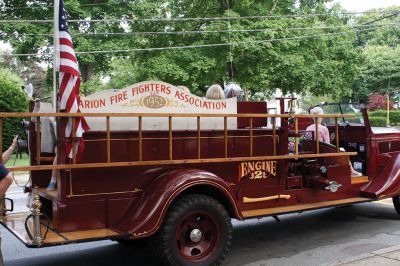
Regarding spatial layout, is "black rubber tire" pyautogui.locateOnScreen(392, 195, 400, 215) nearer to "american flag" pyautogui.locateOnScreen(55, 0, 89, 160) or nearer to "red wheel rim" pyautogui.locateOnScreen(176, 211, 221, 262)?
"red wheel rim" pyautogui.locateOnScreen(176, 211, 221, 262)

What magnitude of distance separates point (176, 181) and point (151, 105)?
2.85 feet

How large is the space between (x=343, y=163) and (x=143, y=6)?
14.3 meters

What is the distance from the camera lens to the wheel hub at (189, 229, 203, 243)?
188 inches

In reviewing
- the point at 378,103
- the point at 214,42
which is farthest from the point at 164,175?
the point at 378,103

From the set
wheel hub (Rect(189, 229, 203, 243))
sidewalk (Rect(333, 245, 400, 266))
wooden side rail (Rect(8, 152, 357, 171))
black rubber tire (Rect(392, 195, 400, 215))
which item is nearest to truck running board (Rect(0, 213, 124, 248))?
wooden side rail (Rect(8, 152, 357, 171))

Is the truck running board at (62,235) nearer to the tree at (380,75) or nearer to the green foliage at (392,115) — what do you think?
the green foliage at (392,115)

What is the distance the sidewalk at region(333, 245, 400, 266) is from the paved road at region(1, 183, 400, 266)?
0.28 meters

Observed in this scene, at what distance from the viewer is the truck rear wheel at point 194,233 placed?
14.9 ft

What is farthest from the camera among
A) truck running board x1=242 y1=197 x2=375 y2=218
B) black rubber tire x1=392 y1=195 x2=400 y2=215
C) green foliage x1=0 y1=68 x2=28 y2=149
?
green foliage x1=0 y1=68 x2=28 y2=149

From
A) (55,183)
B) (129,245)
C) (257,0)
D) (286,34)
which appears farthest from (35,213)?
(257,0)

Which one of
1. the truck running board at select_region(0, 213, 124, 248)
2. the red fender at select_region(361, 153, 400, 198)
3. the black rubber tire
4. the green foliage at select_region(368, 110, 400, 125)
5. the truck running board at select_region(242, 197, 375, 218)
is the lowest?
the black rubber tire

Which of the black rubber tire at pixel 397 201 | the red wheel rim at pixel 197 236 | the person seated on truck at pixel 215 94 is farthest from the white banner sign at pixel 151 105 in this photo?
the black rubber tire at pixel 397 201

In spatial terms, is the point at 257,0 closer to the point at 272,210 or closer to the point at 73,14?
the point at 73,14

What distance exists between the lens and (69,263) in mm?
5375
